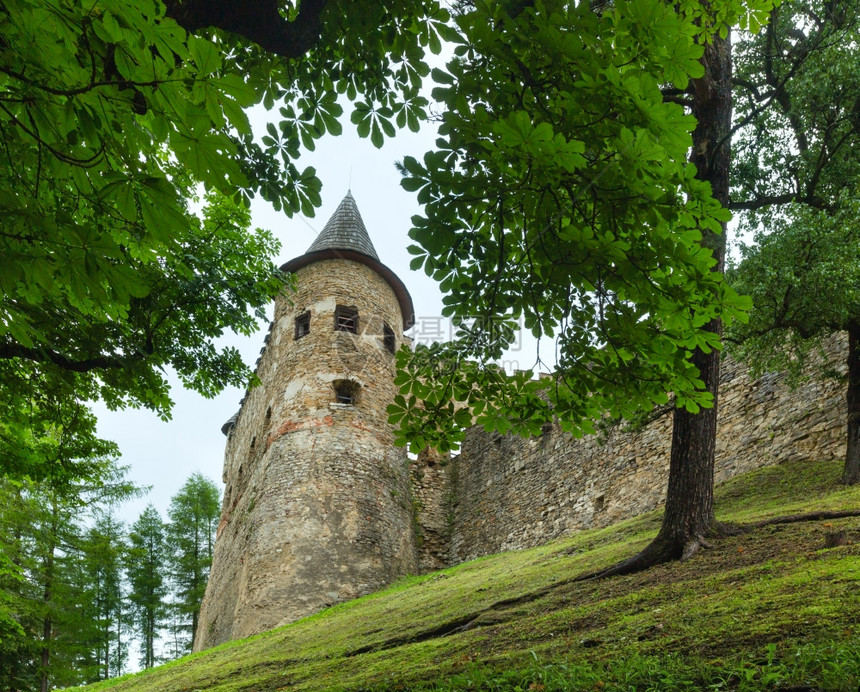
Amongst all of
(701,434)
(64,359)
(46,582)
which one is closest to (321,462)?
(46,582)

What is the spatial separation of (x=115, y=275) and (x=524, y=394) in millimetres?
2523

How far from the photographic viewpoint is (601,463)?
1262 cm

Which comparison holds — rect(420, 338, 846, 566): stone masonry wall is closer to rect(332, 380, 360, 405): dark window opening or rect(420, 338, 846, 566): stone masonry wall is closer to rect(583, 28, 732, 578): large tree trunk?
rect(583, 28, 732, 578): large tree trunk

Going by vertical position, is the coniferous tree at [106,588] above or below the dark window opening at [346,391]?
below

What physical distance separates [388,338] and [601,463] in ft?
22.3

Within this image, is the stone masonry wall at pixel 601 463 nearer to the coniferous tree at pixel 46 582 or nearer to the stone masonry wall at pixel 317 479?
the stone masonry wall at pixel 317 479

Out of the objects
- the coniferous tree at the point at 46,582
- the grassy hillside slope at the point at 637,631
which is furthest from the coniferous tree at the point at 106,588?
the grassy hillside slope at the point at 637,631

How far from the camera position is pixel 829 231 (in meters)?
7.07

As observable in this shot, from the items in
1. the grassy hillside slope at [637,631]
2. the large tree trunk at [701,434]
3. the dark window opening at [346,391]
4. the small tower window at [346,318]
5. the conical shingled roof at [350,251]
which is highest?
the conical shingled roof at [350,251]

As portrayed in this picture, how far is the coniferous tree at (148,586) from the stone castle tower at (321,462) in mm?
8490

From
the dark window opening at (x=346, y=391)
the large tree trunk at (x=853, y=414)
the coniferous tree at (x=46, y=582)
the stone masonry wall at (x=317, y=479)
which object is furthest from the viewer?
the dark window opening at (x=346, y=391)

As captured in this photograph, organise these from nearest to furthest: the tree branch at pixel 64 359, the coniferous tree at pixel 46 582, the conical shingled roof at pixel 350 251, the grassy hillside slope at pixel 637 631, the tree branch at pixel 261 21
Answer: the grassy hillside slope at pixel 637 631, the tree branch at pixel 261 21, the tree branch at pixel 64 359, the coniferous tree at pixel 46 582, the conical shingled roof at pixel 350 251

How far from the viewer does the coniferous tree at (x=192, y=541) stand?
24969mm

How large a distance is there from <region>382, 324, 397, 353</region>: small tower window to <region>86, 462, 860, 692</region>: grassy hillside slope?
999 cm
